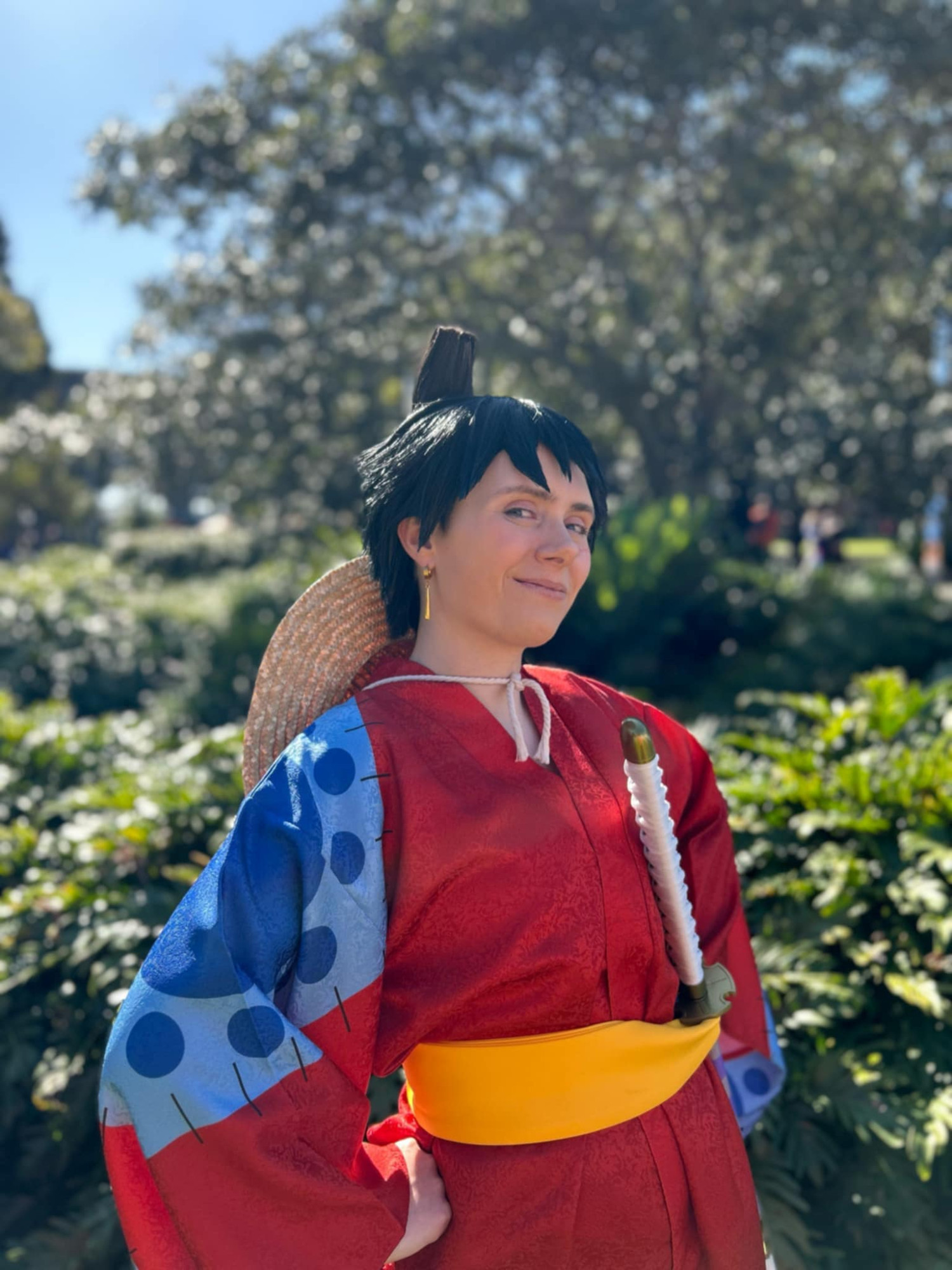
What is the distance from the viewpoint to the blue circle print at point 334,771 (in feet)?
4.42

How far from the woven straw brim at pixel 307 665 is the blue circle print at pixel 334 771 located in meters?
0.23

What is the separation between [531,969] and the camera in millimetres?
1361

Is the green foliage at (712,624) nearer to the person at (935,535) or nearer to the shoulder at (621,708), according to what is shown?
the person at (935,535)

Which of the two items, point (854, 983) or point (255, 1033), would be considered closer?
point (255, 1033)

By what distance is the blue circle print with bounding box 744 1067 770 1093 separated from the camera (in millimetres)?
1792

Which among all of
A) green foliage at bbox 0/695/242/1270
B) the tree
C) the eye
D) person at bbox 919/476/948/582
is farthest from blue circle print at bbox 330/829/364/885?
person at bbox 919/476/948/582

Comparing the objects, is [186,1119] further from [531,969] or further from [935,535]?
[935,535]

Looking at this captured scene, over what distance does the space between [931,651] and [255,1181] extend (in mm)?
6291

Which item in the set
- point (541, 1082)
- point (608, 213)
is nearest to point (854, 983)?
point (541, 1082)

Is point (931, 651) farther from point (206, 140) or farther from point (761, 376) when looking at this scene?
point (206, 140)

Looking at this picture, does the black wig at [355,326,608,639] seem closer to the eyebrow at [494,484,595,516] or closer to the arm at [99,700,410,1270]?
the eyebrow at [494,484,595,516]

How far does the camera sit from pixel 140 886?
3027 mm

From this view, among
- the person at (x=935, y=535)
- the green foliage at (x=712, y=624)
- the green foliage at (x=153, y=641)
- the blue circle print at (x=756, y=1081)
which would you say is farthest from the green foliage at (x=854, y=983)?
the person at (x=935, y=535)

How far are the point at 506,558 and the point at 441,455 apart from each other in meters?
0.17
